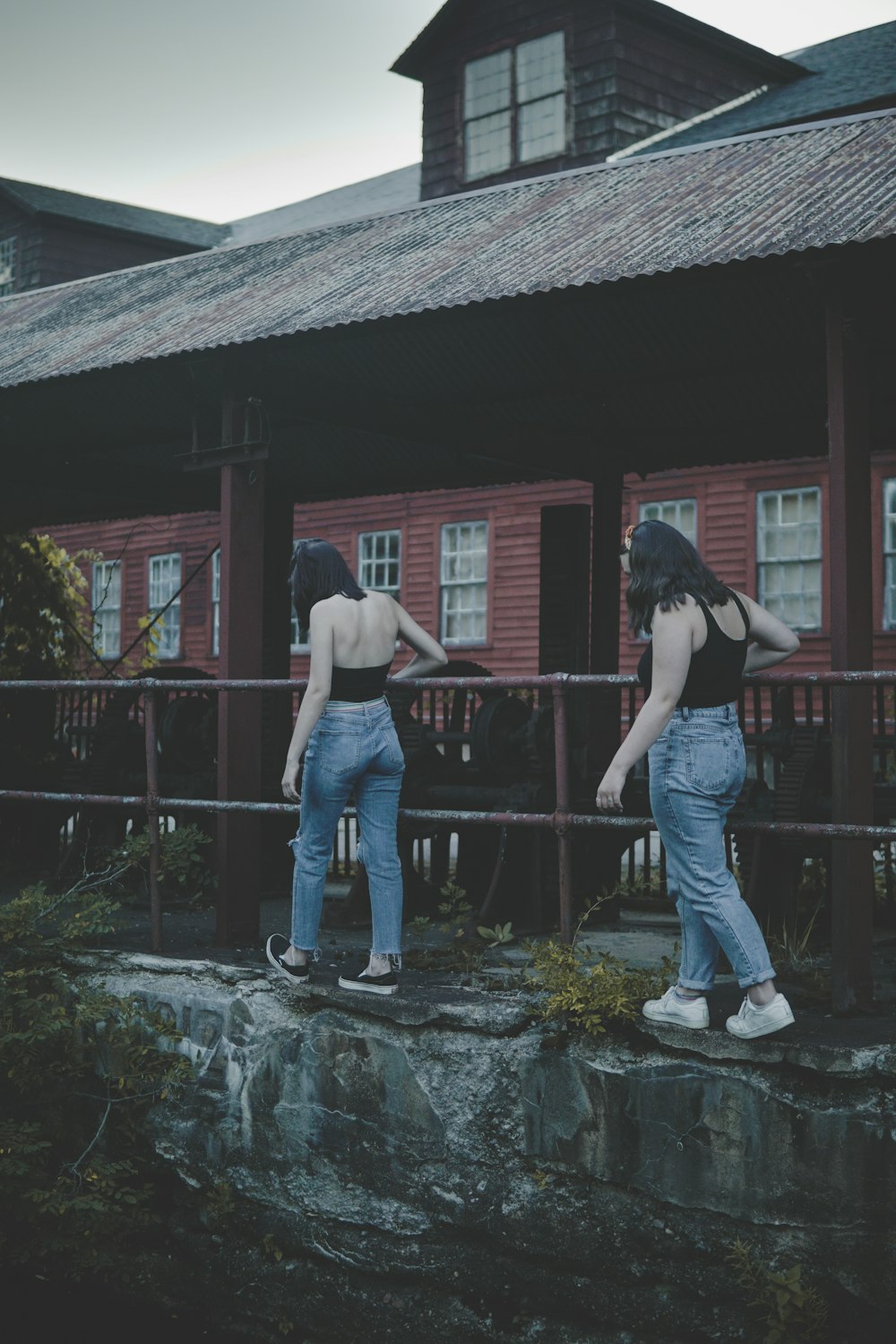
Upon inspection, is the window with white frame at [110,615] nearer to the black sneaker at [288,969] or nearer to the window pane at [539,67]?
the window pane at [539,67]

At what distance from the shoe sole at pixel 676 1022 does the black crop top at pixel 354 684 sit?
5.34ft

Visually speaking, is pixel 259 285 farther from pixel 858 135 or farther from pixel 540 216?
pixel 858 135

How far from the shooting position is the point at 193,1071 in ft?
21.6

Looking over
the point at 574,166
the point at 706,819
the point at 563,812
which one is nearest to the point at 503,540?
the point at 574,166

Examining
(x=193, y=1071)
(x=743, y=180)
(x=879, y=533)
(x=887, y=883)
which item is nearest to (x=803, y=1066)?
(x=193, y=1071)

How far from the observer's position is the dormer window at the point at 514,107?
64.8ft

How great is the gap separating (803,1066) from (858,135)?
15.9ft

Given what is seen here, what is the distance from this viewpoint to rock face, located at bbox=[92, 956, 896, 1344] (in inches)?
198

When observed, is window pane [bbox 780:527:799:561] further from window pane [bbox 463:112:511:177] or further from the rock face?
the rock face

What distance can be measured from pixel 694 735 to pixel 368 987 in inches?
73.9

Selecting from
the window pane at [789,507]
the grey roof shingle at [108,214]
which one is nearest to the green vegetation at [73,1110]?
the window pane at [789,507]

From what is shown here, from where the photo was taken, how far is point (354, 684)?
589 cm

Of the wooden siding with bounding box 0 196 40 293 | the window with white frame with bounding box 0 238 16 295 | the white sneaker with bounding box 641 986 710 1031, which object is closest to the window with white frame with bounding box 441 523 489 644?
the wooden siding with bounding box 0 196 40 293

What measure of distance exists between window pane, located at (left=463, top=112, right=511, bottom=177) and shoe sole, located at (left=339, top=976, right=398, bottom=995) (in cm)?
1655
